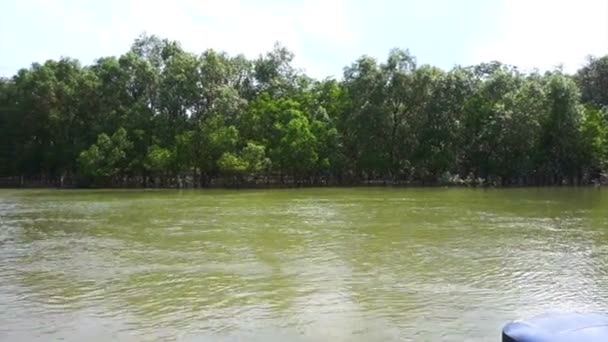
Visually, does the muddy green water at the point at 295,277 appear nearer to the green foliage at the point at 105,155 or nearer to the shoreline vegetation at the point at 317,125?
the shoreline vegetation at the point at 317,125

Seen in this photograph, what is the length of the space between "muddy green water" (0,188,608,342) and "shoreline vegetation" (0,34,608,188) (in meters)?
29.8

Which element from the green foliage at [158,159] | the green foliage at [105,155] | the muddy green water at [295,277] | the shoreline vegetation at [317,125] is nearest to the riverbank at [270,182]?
the shoreline vegetation at [317,125]

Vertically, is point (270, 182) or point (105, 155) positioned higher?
point (105, 155)

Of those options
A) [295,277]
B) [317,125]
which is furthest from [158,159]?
[295,277]

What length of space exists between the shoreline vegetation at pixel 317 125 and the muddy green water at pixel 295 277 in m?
29.8

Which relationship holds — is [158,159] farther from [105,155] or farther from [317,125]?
[317,125]

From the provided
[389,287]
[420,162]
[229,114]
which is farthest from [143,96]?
[389,287]

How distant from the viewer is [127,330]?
762cm

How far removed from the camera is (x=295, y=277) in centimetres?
1088

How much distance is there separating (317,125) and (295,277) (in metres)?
42.9

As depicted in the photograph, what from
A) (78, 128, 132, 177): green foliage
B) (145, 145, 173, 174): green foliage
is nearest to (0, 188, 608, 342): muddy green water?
(145, 145, 173, 174): green foliage

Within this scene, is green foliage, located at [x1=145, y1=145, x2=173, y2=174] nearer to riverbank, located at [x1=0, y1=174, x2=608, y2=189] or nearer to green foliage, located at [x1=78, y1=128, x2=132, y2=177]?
riverbank, located at [x1=0, y1=174, x2=608, y2=189]

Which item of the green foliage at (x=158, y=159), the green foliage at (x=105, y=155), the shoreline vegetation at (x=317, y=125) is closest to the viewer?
the shoreline vegetation at (x=317, y=125)

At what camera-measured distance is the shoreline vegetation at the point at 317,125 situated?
49.8 m
